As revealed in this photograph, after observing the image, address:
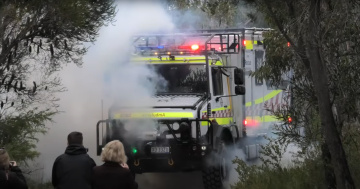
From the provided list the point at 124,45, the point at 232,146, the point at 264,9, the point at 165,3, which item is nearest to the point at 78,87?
the point at 124,45

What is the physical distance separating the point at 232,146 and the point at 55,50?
13.4ft

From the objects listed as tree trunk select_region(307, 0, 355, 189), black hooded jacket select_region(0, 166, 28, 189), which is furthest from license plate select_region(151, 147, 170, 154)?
black hooded jacket select_region(0, 166, 28, 189)

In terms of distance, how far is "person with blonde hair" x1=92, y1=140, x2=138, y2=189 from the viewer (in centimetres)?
584

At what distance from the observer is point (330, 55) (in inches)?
314

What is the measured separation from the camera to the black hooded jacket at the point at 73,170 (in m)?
6.19

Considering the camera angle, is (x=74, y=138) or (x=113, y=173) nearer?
(x=113, y=173)

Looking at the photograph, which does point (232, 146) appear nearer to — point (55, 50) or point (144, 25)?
point (144, 25)

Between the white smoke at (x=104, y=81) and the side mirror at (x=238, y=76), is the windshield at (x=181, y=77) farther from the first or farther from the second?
the side mirror at (x=238, y=76)

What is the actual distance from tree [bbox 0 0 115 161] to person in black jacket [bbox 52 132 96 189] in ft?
9.94

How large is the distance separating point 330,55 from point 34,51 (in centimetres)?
560

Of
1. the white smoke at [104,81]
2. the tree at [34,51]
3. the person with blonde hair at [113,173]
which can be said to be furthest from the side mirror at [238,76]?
the person with blonde hair at [113,173]

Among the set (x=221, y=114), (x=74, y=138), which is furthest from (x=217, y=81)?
(x=74, y=138)

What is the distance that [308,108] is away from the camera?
8727 millimetres

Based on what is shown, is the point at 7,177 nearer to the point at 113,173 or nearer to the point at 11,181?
the point at 11,181
